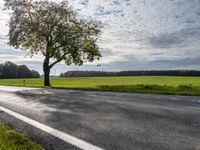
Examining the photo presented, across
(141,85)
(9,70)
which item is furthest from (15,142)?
(9,70)

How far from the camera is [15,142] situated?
5355mm

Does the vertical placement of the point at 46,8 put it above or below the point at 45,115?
above

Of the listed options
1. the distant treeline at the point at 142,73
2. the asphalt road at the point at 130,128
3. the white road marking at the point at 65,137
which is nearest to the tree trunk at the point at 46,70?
the asphalt road at the point at 130,128

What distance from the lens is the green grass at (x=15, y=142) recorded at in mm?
4953

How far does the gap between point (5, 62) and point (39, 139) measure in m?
132

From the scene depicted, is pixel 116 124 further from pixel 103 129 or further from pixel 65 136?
pixel 65 136

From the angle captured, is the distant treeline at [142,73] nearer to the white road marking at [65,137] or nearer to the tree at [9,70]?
the tree at [9,70]

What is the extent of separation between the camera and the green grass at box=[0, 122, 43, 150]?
16.3 ft

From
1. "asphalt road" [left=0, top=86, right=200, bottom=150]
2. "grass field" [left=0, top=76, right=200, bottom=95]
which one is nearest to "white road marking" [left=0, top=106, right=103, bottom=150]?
"asphalt road" [left=0, top=86, right=200, bottom=150]

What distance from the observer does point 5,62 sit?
131 metres

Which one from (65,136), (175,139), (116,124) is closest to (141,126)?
(116,124)

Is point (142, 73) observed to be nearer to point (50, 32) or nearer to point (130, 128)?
point (50, 32)

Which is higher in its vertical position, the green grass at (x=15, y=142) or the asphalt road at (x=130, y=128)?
the asphalt road at (x=130, y=128)

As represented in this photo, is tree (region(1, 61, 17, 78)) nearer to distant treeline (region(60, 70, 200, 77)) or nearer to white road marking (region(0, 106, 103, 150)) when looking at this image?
distant treeline (region(60, 70, 200, 77))
